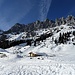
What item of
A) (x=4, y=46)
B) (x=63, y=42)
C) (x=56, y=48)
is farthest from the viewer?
(x=4, y=46)

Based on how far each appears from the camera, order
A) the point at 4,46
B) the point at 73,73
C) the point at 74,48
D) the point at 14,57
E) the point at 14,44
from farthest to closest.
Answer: the point at 14,44
the point at 4,46
the point at 74,48
the point at 14,57
the point at 73,73

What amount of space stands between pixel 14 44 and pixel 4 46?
61.8 ft

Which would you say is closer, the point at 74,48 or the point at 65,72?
the point at 65,72

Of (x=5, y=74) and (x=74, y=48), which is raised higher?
(x=74, y=48)

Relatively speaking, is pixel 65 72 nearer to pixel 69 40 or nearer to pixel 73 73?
pixel 73 73

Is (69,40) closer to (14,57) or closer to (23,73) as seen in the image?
(14,57)

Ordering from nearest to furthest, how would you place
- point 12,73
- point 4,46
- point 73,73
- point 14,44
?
point 73,73, point 12,73, point 4,46, point 14,44

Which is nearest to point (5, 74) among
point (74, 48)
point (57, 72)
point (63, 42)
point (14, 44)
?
Answer: point (57, 72)

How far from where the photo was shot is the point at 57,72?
90.0ft

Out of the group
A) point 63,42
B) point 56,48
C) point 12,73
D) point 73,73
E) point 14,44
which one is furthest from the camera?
point 14,44

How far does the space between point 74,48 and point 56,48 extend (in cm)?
1523

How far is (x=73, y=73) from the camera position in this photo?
25.5 m

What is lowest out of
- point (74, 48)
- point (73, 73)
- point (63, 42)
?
point (73, 73)

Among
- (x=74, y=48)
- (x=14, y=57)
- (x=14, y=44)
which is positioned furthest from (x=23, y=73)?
(x=14, y=44)
